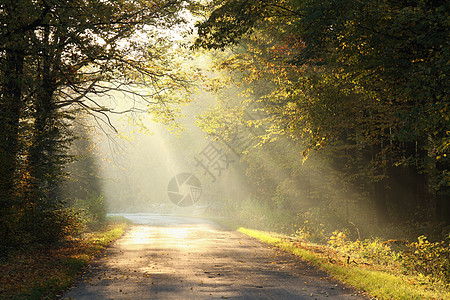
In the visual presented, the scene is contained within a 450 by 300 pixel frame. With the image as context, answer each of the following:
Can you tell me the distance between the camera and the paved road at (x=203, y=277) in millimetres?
8484

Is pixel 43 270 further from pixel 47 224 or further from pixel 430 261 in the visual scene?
pixel 430 261

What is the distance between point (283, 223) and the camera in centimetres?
2983

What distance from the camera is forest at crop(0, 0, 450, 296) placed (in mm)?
10500

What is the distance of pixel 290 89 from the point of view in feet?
45.1

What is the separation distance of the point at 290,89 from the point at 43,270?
9.21 metres

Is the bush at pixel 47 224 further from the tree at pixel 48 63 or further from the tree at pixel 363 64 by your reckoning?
the tree at pixel 363 64

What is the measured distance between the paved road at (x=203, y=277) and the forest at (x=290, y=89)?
343 cm

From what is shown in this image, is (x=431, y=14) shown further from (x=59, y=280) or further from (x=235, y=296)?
(x=59, y=280)

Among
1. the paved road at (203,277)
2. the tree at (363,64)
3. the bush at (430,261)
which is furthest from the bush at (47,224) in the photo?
the bush at (430,261)

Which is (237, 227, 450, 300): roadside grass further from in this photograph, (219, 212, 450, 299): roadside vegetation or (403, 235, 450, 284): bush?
(403, 235, 450, 284): bush

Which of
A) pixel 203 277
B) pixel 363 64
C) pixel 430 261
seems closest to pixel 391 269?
pixel 430 261

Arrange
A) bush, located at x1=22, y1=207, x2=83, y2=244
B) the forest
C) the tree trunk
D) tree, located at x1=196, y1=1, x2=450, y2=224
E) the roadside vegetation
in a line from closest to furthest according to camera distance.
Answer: the roadside vegetation, tree, located at x1=196, y1=1, x2=450, y2=224, the forest, the tree trunk, bush, located at x1=22, y1=207, x2=83, y2=244

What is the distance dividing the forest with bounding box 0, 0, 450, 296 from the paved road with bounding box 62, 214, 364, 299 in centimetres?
343

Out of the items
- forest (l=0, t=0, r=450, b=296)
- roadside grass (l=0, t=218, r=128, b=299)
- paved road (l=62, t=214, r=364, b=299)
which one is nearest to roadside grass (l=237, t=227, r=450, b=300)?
paved road (l=62, t=214, r=364, b=299)
